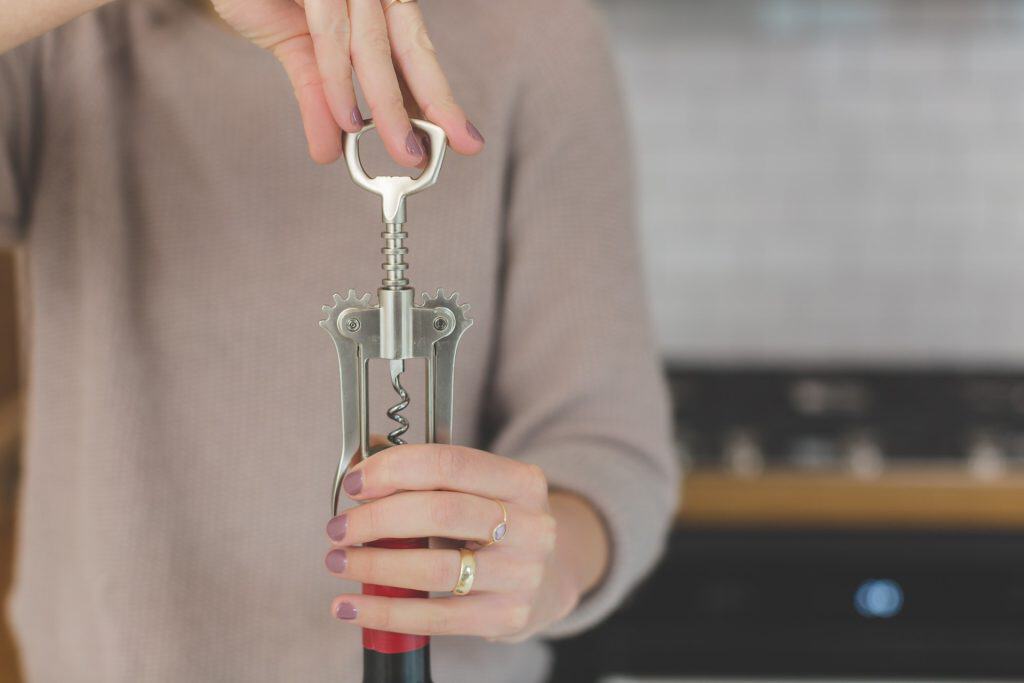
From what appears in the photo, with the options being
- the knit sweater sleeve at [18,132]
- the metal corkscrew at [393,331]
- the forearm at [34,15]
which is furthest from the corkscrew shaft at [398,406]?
the knit sweater sleeve at [18,132]

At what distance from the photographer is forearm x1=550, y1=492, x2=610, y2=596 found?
19.0 inches

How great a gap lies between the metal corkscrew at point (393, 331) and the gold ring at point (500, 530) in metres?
0.05

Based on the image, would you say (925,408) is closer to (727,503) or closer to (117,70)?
(727,503)

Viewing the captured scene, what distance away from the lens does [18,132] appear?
533mm

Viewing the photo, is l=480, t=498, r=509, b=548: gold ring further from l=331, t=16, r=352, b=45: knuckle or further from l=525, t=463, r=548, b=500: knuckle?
l=331, t=16, r=352, b=45: knuckle

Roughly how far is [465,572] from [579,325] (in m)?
0.25

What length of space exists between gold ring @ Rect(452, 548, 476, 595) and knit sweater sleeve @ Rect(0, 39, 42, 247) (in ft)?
1.09

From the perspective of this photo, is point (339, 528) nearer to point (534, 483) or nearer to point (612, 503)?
point (534, 483)

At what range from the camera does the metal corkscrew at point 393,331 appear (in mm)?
282

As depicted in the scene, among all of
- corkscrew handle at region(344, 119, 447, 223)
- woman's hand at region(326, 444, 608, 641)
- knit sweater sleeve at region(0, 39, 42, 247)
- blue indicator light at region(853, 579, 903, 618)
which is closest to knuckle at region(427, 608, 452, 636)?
woman's hand at region(326, 444, 608, 641)

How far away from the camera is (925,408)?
1.30 m

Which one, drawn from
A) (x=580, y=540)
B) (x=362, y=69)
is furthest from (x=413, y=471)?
(x=580, y=540)

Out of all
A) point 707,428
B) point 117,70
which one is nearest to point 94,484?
point 117,70

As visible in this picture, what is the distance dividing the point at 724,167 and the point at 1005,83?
381 mm
